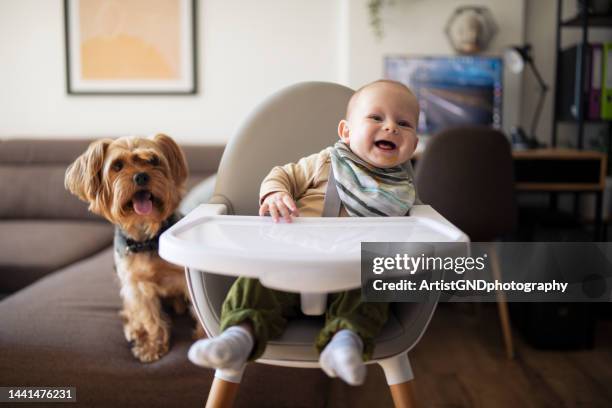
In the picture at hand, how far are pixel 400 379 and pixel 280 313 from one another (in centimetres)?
28

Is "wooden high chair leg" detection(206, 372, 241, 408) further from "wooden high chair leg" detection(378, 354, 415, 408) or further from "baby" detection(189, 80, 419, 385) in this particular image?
"wooden high chair leg" detection(378, 354, 415, 408)

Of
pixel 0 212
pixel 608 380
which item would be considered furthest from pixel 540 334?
pixel 0 212

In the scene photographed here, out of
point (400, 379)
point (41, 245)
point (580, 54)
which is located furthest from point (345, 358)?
point (580, 54)

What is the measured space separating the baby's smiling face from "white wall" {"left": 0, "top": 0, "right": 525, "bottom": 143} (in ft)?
6.17

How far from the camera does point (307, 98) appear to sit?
52.1 inches

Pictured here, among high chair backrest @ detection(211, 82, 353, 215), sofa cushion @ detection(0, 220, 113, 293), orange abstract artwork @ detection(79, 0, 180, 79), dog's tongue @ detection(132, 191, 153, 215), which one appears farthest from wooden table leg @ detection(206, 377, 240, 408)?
orange abstract artwork @ detection(79, 0, 180, 79)

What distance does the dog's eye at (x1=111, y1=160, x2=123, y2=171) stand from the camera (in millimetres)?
1326

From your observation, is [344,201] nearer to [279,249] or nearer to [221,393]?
[279,249]

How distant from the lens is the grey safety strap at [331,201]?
1.10 metres

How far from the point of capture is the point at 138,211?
1333 mm

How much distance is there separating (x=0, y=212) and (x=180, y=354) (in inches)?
77.9

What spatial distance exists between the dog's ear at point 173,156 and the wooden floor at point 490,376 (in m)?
0.90

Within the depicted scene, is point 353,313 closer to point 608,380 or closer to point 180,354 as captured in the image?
point 180,354

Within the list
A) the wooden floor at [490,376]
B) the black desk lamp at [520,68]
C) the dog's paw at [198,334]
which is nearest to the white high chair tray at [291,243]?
the dog's paw at [198,334]
